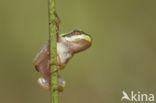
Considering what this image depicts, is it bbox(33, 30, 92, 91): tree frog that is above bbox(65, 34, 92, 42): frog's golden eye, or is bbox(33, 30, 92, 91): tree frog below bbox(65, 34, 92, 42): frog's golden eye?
below

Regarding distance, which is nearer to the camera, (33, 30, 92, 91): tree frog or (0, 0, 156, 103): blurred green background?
(33, 30, 92, 91): tree frog

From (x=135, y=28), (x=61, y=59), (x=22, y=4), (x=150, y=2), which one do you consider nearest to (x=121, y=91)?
(x=135, y=28)

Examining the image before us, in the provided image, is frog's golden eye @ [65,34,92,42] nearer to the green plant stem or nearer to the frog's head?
the frog's head

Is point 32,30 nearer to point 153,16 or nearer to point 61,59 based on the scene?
point 153,16

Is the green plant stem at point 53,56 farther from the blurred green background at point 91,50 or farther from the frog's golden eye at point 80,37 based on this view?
the blurred green background at point 91,50

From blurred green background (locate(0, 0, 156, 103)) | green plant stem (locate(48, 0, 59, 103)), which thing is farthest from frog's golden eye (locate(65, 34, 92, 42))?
blurred green background (locate(0, 0, 156, 103))

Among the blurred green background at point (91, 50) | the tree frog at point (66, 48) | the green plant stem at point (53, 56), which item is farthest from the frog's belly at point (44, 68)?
the blurred green background at point (91, 50)

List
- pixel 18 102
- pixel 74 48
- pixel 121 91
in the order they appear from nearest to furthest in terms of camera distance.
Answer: pixel 74 48 < pixel 18 102 < pixel 121 91
